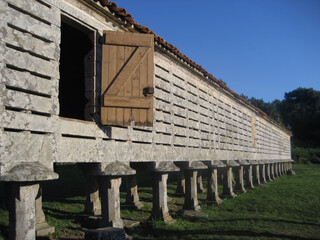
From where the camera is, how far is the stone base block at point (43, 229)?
253 inches

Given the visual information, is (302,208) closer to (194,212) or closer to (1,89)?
(194,212)

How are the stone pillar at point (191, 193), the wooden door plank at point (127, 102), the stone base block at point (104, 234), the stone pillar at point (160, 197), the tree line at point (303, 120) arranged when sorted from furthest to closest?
1. the tree line at point (303, 120)
2. the stone pillar at point (191, 193)
3. the stone pillar at point (160, 197)
4. the wooden door plank at point (127, 102)
5. the stone base block at point (104, 234)

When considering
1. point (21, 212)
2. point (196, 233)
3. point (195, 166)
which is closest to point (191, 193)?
point (195, 166)

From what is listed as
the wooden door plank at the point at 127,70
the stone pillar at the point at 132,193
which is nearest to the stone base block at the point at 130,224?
the stone pillar at the point at 132,193

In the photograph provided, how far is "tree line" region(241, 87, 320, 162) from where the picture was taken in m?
43.2

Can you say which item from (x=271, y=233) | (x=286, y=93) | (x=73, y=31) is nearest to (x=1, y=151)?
(x=73, y=31)

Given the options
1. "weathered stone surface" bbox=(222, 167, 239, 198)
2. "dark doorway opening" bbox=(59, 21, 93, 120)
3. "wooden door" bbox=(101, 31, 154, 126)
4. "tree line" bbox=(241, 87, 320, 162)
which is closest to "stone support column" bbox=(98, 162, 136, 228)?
"wooden door" bbox=(101, 31, 154, 126)

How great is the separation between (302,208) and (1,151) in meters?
9.88

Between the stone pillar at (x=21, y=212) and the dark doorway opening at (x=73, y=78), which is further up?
the dark doorway opening at (x=73, y=78)

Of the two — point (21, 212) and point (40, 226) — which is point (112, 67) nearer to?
point (21, 212)

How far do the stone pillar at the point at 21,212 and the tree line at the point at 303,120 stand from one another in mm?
43204

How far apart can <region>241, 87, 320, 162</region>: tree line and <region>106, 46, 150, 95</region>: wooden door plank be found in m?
41.3

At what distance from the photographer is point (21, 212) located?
12.5 feet

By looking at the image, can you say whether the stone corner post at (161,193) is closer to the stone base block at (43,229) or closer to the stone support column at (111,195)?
the stone support column at (111,195)
